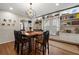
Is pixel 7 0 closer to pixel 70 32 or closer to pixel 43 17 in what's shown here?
pixel 43 17

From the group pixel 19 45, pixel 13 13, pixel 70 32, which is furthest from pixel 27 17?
pixel 70 32

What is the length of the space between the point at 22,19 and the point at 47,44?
0.67 m

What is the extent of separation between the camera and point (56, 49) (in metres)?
1.83

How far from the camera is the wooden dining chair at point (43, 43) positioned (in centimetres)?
183

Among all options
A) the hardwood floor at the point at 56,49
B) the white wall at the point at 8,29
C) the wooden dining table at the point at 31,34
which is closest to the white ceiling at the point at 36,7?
the white wall at the point at 8,29

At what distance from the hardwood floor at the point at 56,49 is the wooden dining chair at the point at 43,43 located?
0.09m

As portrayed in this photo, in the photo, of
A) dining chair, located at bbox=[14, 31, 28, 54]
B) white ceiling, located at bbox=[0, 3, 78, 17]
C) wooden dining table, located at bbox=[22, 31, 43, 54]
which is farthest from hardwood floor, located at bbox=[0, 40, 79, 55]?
white ceiling, located at bbox=[0, 3, 78, 17]

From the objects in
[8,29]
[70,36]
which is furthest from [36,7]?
[70,36]

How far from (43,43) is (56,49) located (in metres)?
0.27

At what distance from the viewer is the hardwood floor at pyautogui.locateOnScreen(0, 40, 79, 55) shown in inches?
68.8

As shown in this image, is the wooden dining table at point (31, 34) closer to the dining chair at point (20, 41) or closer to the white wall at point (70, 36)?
the dining chair at point (20, 41)

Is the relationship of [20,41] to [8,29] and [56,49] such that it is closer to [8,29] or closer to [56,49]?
[8,29]

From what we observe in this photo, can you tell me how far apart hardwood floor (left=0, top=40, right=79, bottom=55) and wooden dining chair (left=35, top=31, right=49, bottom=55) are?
0.09 meters

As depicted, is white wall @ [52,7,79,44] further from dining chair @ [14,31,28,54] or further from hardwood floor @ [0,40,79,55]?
dining chair @ [14,31,28,54]
